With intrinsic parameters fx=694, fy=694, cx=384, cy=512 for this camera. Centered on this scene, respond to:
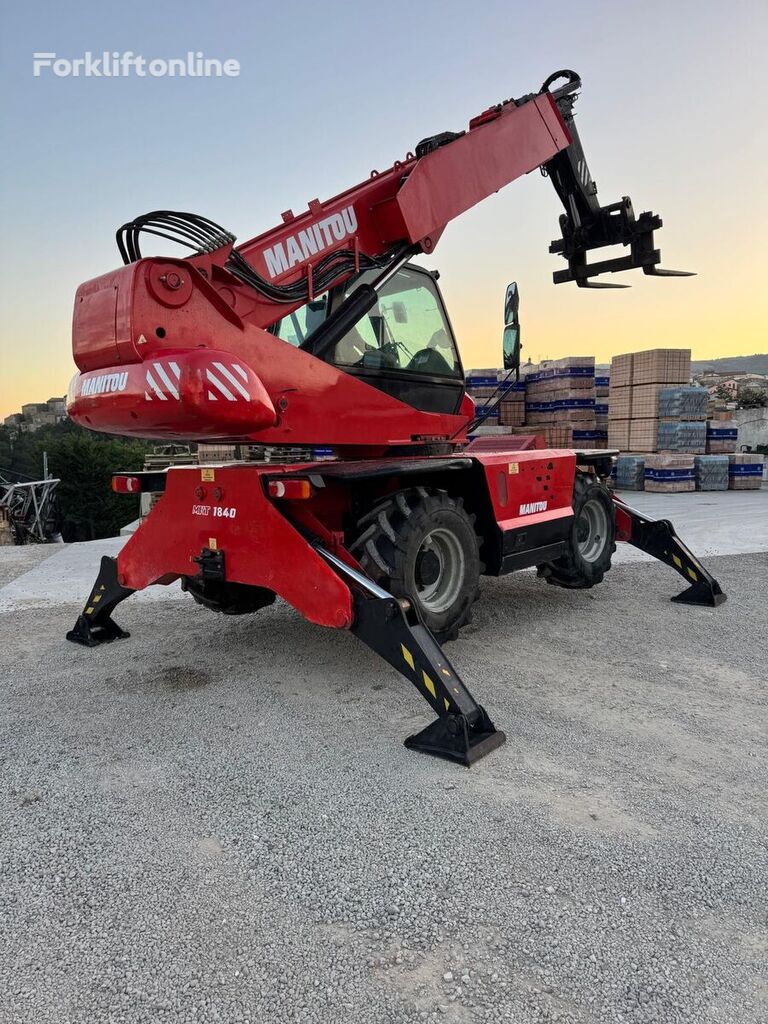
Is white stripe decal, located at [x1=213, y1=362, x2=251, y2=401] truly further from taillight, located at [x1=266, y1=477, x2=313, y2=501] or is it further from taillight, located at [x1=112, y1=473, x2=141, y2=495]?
taillight, located at [x1=112, y1=473, x2=141, y2=495]

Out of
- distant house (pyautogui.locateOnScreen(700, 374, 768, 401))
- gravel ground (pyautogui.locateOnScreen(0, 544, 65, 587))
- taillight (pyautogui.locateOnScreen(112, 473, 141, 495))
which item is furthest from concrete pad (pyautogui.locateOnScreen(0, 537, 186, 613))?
distant house (pyautogui.locateOnScreen(700, 374, 768, 401))

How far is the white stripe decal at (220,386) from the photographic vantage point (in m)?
3.48

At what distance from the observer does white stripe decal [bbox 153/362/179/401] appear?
3.45 metres

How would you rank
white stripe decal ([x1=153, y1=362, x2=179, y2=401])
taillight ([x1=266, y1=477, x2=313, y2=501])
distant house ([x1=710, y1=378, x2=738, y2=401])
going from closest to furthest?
white stripe decal ([x1=153, y1=362, x2=179, y2=401])
taillight ([x1=266, y1=477, x2=313, y2=501])
distant house ([x1=710, y1=378, x2=738, y2=401])

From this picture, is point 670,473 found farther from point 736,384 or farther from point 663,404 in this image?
point 736,384

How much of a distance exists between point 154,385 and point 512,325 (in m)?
3.07

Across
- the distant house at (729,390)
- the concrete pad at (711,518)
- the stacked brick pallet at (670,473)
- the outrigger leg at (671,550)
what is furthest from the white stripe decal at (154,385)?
the distant house at (729,390)

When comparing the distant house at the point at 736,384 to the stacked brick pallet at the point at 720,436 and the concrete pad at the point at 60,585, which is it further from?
the concrete pad at the point at 60,585

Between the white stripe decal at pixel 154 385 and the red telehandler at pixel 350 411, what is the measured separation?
0.04 ft

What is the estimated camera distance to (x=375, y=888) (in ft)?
7.64

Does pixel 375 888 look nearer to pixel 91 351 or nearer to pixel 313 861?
pixel 313 861

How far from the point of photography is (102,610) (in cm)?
513

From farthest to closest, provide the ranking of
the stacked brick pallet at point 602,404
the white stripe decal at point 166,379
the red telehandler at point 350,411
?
the stacked brick pallet at point 602,404 < the red telehandler at point 350,411 < the white stripe decal at point 166,379

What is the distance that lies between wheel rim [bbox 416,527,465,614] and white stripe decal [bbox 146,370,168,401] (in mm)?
1903
